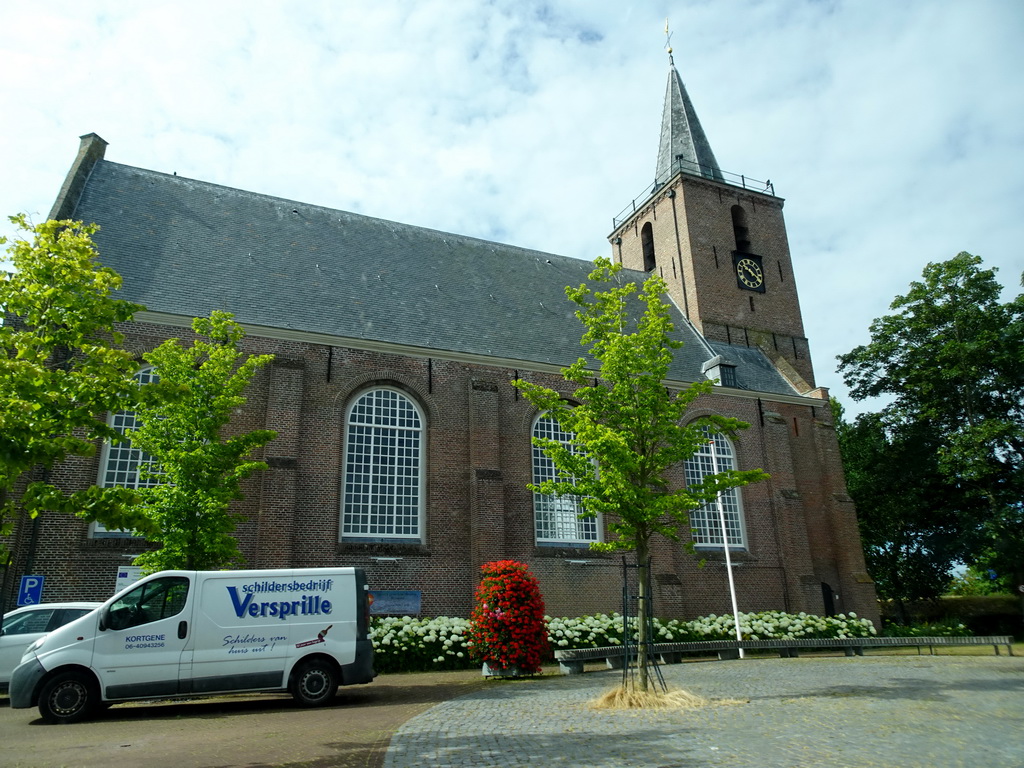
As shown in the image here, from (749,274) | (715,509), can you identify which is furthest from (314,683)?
(749,274)

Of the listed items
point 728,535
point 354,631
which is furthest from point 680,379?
point 354,631

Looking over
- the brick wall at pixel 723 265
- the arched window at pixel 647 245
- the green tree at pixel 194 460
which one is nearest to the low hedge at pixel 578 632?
the green tree at pixel 194 460

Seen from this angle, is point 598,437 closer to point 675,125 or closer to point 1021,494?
point 1021,494

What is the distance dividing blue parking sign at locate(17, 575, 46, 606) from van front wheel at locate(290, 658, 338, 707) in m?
7.34

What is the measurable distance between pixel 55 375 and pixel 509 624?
29.0 feet

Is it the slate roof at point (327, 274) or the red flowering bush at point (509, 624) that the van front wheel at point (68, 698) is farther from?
the slate roof at point (327, 274)

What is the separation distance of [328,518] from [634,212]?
20.5 m

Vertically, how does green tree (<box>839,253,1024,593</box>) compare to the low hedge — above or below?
above

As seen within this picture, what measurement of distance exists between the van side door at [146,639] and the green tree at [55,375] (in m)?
1.99

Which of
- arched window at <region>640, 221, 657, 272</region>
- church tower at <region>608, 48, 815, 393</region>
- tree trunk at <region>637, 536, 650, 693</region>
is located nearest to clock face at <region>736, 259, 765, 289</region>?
church tower at <region>608, 48, 815, 393</region>

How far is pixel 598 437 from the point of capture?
1086 cm

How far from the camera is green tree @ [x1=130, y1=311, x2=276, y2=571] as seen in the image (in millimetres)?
12242

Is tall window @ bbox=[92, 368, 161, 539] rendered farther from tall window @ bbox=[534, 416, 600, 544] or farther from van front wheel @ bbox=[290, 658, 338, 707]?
tall window @ bbox=[534, 416, 600, 544]

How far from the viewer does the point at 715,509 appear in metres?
22.4
